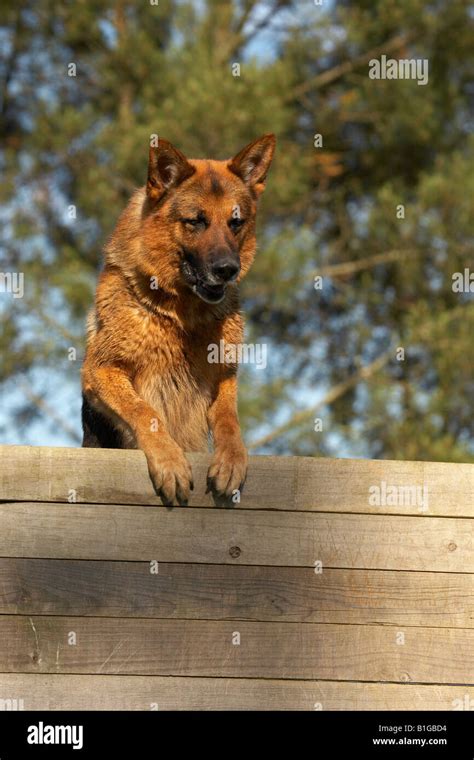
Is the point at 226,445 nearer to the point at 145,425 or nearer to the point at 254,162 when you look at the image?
the point at 145,425

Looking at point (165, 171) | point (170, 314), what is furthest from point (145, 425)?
point (165, 171)

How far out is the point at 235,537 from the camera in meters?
3.50

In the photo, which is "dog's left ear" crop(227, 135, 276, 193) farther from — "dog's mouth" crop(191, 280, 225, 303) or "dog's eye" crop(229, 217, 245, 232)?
"dog's mouth" crop(191, 280, 225, 303)

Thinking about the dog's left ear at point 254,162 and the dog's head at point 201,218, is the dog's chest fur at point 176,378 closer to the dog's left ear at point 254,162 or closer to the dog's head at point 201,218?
the dog's head at point 201,218

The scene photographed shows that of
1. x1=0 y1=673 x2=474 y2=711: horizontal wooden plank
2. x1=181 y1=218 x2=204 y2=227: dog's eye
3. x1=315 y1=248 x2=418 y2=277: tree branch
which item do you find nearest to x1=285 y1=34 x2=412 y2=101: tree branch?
x1=315 y1=248 x2=418 y2=277: tree branch

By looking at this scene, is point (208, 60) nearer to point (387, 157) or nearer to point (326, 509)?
point (387, 157)

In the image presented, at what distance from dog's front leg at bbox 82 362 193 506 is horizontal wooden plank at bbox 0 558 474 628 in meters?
0.29

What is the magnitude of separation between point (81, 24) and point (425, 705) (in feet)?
41.8

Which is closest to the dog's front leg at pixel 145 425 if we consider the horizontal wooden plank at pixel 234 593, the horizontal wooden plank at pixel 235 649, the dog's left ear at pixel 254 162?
the horizontal wooden plank at pixel 234 593

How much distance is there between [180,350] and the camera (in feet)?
15.4

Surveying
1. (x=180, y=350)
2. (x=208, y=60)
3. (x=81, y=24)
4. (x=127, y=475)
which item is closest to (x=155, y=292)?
(x=180, y=350)

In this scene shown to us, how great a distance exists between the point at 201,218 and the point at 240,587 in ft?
7.06

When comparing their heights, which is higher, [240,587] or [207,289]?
[207,289]
